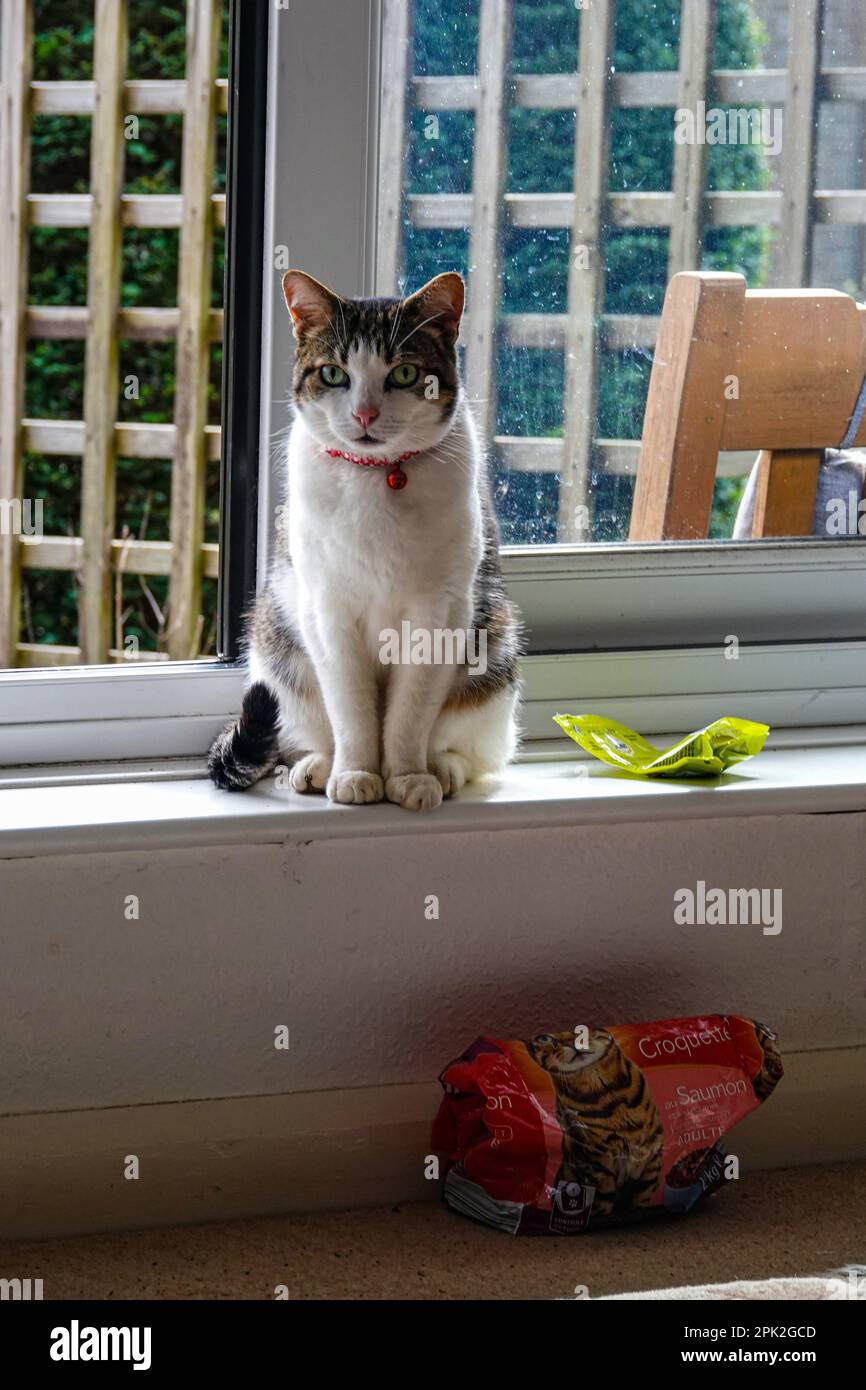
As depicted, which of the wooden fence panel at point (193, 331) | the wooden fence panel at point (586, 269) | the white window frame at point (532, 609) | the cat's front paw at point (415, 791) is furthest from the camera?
the wooden fence panel at point (193, 331)

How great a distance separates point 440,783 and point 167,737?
13.1 inches

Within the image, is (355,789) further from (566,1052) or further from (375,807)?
(566,1052)

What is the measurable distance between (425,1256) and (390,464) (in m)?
0.70

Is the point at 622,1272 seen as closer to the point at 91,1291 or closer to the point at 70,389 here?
the point at 91,1291

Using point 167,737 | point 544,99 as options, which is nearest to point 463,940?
point 167,737

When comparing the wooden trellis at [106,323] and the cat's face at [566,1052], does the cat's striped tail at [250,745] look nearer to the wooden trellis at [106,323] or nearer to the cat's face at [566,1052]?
the cat's face at [566,1052]

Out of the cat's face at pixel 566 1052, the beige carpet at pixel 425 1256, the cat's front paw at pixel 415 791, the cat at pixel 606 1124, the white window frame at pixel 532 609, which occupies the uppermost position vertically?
the white window frame at pixel 532 609

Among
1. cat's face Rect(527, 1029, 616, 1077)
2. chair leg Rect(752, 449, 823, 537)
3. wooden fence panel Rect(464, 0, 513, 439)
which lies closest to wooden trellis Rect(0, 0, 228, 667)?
wooden fence panel Rect(464, 0, 513, 439)

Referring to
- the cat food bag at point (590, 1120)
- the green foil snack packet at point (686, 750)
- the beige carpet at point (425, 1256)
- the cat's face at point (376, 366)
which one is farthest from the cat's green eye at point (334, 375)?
the beige carpet at point (425, 1256)

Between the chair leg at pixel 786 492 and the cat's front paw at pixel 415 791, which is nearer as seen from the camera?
the cat's front paw at pixel 415 791

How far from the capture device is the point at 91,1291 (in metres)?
1.13

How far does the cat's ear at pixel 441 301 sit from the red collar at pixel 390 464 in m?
0.12

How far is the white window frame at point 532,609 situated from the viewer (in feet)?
4.60

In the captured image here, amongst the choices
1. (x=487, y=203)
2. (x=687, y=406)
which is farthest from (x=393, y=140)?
(x=687, y=406)
